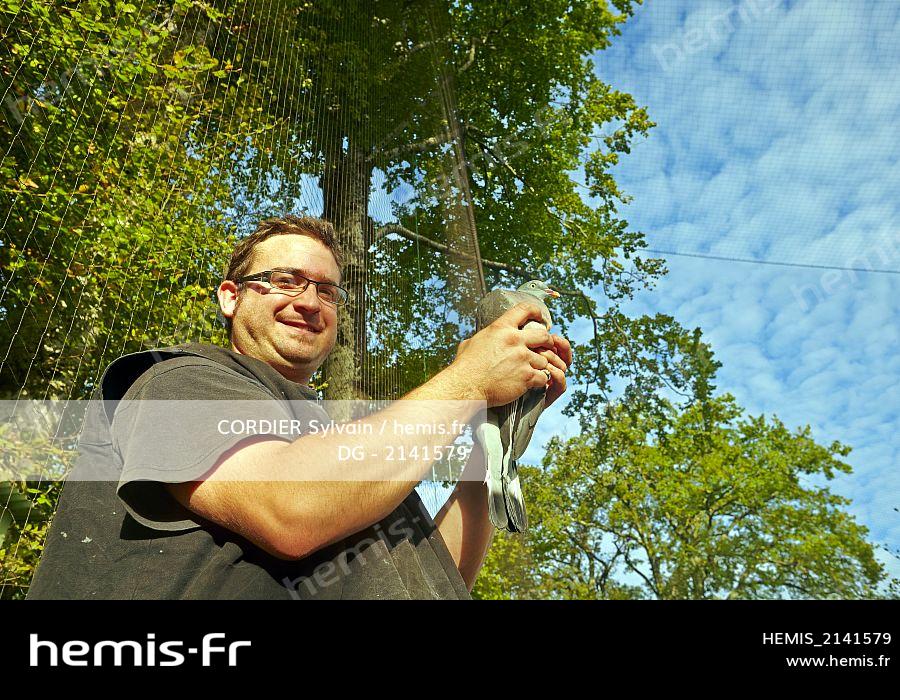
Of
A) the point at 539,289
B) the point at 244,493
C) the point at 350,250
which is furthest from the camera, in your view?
the point at 350,250

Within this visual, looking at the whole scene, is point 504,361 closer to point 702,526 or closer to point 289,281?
point 289,281

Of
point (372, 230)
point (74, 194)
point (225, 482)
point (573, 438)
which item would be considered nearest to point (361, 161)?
point (372, 230)

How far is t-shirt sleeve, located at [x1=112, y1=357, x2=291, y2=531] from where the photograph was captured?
0.60 meters

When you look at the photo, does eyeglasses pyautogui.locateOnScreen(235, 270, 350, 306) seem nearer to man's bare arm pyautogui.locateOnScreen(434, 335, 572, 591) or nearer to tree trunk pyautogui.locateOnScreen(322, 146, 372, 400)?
man's bare arm pyautogui.locateOnScreen(434, 335, 572, 591)

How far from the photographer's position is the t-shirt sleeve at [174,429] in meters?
0.60

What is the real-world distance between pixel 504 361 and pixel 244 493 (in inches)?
→ 11.5
